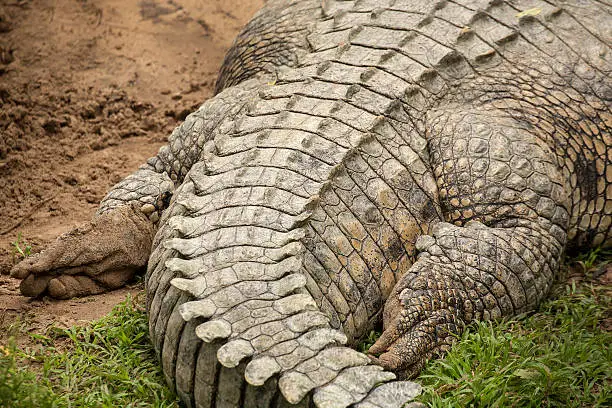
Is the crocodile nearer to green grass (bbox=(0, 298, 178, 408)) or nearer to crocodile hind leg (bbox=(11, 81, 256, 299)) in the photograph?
crocodile hind leg (bbox=(11, 81, 256, 299))

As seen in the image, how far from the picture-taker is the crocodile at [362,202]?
265 cm

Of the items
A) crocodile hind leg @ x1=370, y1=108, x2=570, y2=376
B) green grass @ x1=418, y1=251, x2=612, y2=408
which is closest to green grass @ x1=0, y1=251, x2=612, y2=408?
green grass @ x1=418, y1=251, x2=612, y2=408

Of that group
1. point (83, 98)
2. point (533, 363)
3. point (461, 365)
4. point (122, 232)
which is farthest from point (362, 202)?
point (83, 98)

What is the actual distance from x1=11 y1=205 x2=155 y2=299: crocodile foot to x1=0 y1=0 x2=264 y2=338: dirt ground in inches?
3.1

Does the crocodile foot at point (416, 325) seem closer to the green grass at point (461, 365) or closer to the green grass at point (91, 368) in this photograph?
the green grass at point (461, 365)

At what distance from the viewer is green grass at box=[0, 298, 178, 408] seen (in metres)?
2.78

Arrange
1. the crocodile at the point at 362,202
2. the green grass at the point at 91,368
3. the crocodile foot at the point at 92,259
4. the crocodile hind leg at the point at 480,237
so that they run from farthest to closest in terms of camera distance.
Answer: the crocodile foot at the point at 92,259, the crocodile hind leg at the point at 480,237, the green grass at the point at 91,368, the crocodile at the point at 362,202

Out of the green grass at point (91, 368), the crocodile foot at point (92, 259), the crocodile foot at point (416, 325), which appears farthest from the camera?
the crocodile foot at point (92, 259)

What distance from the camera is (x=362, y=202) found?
3.19 metres

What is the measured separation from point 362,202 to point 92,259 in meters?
1.45

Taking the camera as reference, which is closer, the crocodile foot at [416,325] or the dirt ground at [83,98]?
the crocodile foot at [416,325]

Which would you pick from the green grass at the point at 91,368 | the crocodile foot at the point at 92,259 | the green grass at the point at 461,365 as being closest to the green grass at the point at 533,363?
the green grass at the point at 461,365

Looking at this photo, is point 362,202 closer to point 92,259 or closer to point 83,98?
point 92,259

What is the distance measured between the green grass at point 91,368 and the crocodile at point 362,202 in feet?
0.78
